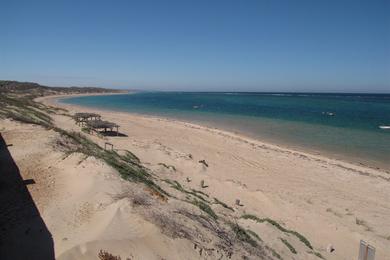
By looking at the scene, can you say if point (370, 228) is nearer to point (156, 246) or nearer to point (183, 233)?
point (183, 233)

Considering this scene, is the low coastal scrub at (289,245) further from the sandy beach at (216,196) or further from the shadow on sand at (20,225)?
the shadow on sand at (20,225)

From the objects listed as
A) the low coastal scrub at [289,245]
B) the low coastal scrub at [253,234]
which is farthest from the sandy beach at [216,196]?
the low coastal scrub at [253,234]

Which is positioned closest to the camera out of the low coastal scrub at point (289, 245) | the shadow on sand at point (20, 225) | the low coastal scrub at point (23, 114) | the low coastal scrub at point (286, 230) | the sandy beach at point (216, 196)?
the shadow on sand at point (20, 225)

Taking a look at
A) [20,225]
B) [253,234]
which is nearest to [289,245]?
[253,234]

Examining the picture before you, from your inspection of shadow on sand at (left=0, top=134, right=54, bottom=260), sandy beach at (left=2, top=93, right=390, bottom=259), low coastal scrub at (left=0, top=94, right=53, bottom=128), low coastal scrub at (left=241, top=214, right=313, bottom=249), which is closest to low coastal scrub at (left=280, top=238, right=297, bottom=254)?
sandy beach at (left=2, top=93, right=390, bottom=259)

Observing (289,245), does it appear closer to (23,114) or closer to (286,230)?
(286,230)

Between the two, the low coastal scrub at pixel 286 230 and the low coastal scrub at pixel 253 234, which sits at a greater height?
the low coastal scrub at pixel 253 234

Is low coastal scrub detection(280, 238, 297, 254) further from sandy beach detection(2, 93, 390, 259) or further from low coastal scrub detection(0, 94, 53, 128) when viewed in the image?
low coastal scrub detection(0, 94, 53, 128)
